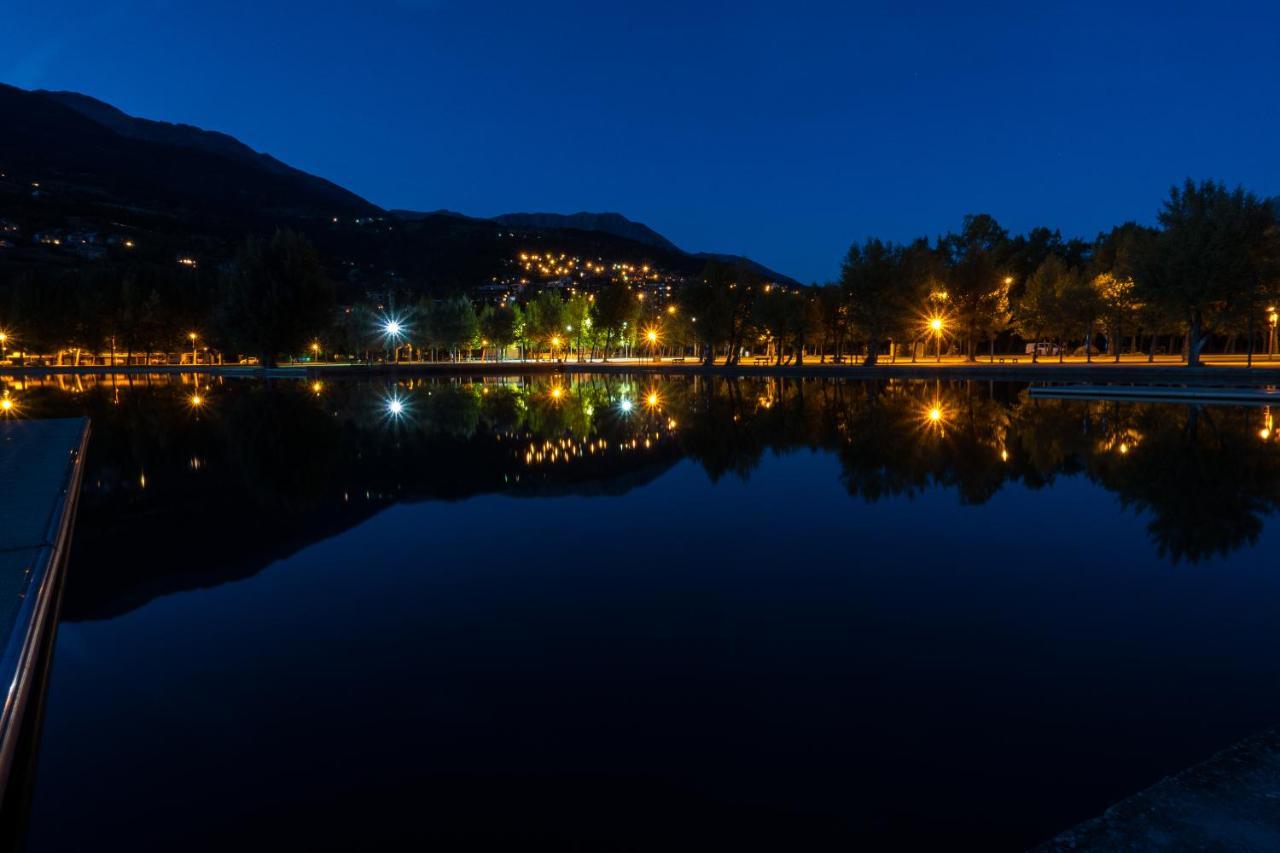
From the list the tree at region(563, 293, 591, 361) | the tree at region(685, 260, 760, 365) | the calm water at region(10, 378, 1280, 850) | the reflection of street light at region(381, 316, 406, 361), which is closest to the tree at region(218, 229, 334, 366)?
the reflection of street light at region(381, 316, 406, 361)

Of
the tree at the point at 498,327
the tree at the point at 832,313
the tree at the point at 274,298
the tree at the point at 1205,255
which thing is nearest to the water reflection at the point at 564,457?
the tree at the point at 1205,255

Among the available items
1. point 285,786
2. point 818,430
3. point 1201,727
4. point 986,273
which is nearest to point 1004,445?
point 818,430

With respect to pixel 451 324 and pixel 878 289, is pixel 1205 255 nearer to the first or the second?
pixel 878 289

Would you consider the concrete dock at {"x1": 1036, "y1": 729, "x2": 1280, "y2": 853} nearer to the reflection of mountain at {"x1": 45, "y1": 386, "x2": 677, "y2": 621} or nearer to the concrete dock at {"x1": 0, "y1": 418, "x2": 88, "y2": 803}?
the concrete dock at {"x1": 0, "y1": 418, "x2": 88, "y2": 803}

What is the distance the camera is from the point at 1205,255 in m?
43.6

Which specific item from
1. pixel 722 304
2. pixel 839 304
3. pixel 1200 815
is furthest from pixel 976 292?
pixel 1200 815

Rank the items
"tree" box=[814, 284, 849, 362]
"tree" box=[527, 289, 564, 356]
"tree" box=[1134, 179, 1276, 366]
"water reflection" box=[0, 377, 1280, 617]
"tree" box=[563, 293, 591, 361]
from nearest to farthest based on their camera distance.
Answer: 1. "water reflection" box=[0, 377, 1280, 617]
2. "tree" box=[1134, 179, 1276, 366]
3. "tree" box=[814, 284, 849, 362]
4. "tree" box=[563, 293, 591, 361]
5. "tree" box=[527, 289, 564, 356]

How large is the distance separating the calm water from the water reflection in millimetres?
160

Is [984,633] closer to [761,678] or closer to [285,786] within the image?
[761,678]

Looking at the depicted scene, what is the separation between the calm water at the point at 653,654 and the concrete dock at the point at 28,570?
0.27 m

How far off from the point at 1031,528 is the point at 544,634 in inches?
314

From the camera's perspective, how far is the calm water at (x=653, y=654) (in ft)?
15.3

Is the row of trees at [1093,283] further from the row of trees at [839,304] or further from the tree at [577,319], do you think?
the tree at [577,319]

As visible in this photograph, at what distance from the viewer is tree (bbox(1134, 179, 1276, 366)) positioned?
1711 inches
